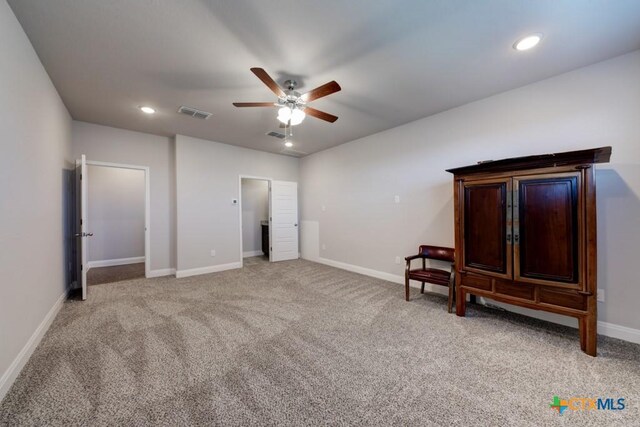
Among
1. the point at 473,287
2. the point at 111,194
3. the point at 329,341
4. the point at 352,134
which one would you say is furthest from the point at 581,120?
the point at 111,194

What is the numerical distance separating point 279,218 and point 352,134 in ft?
9.06

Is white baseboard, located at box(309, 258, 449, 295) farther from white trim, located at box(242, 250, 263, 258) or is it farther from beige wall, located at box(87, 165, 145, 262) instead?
beige wall, located at box(87, 165, 145, 262)

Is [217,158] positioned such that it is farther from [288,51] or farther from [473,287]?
[473,287]

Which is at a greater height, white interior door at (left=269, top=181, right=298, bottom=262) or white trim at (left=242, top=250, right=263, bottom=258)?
white interior door at (left=269, top=181, right=298, bottom=262)

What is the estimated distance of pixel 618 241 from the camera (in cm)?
239

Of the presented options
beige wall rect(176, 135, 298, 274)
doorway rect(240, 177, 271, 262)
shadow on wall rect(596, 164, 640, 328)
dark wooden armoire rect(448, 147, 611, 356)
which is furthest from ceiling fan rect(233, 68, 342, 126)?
doorway rect(240, 177, 271, 262)

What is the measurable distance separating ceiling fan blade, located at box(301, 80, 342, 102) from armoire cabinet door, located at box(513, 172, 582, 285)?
207 centimetres

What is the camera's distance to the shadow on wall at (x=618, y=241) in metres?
2.32

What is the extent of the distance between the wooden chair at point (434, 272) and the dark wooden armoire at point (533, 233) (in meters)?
0.13

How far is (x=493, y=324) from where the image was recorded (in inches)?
106

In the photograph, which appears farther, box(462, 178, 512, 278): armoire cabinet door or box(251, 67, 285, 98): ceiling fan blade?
box(462, 178, 512, 278): armoire cabinet door

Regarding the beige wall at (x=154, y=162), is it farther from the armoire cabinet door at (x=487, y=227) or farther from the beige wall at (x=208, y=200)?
the armoire cabinet door at (x=487, y=227)

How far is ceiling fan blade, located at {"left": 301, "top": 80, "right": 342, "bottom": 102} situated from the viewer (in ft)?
7.15

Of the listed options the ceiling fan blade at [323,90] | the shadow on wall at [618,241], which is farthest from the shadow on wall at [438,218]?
the ceiling fan blade at [323,90]
